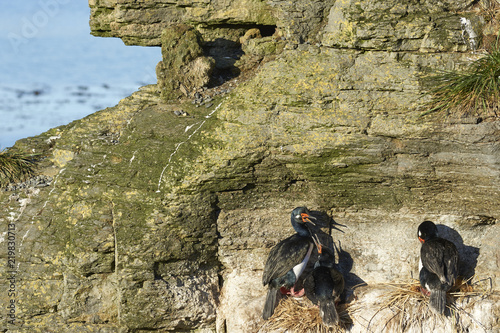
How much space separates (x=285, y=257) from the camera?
7.05m

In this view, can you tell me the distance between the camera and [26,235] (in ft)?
25.2

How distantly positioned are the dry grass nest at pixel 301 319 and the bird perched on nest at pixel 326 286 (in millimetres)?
202

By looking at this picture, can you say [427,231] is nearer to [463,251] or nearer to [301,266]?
[463,251]

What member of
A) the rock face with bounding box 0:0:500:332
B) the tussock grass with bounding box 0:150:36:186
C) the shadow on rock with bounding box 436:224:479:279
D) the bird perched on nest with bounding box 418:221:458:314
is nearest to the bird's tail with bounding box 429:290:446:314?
the bird perched on nest with bounding box 418:221:458:314

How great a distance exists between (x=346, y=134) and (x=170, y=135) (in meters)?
2.52

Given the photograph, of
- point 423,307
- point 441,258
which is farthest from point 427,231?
point 423,307

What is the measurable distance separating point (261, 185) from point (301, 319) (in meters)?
1.94

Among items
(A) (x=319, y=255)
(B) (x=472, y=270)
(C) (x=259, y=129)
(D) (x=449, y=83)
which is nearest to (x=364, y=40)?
(D) (x=449, y=83)

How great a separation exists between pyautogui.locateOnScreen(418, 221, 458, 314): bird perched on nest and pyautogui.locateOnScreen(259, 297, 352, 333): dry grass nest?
1.15 meters

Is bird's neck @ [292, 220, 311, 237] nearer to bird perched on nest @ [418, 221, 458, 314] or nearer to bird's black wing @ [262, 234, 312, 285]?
bird's black wing @ [262, 234, 312, 285]

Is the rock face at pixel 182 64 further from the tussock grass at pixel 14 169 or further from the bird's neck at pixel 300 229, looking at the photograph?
the bird's neck at pixel 300 229

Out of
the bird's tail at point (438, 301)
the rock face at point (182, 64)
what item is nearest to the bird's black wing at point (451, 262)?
the bird's tail at point (438, 301)

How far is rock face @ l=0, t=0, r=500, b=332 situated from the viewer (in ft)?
22.8

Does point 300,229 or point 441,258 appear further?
point 300,229
